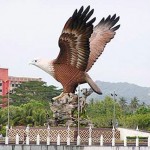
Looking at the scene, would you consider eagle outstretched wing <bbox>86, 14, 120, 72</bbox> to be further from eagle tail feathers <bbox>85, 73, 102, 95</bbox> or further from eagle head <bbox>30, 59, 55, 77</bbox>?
eagle head <bbox>30, 59, 55, 77</bbox>

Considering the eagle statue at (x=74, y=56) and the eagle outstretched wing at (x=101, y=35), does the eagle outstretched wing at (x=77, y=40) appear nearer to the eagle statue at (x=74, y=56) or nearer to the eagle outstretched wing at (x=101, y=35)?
the eagle statue at (x=74, y=56)

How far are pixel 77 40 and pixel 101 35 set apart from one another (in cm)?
445

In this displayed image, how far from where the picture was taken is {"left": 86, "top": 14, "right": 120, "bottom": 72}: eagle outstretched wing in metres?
40.4

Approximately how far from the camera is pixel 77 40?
37.3 metres

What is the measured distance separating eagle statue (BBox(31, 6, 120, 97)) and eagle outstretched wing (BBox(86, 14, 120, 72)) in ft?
0.20

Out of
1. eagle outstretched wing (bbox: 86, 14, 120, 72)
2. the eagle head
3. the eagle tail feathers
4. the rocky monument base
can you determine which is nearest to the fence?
the rocky monument base

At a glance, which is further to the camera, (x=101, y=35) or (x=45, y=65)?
(x=101, y=35)

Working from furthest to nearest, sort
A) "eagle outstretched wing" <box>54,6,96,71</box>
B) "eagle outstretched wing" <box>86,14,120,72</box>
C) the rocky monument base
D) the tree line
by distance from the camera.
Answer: the tree line → "eagle outstretched wing" <box>86,14,120,72</box> → the rocky monument base → "eagle outstretched wing" <box>54,6,96,71</box>

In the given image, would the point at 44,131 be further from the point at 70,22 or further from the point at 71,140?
the point at 70,22

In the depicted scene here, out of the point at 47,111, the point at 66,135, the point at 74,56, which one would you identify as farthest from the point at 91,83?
the point at 47,111

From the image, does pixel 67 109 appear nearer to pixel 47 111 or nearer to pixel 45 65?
pixel 45 65

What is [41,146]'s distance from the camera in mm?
33906

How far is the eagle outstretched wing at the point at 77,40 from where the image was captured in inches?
1430

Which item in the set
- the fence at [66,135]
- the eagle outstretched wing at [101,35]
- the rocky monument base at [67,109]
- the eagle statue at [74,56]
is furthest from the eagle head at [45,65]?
the fence at [66,135]
